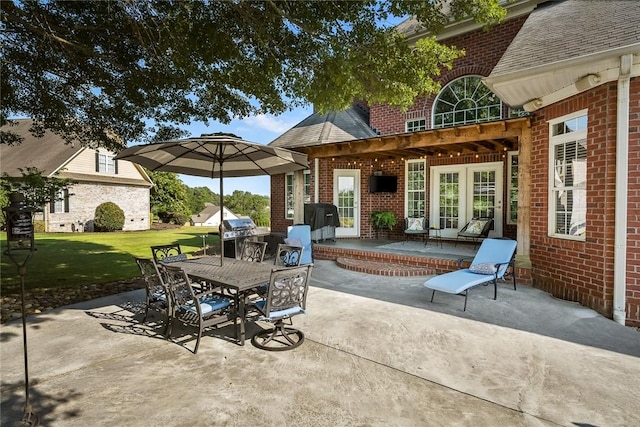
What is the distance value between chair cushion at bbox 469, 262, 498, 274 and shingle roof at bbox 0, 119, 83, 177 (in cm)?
2257

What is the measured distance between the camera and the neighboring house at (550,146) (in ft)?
15.0

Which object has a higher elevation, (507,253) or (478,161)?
(478,161)

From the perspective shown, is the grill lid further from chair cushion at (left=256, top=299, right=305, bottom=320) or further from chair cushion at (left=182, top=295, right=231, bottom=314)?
chair cushion at (left=256, top=299, right=305, bottom=320)

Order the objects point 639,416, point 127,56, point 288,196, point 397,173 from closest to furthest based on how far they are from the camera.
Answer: point 639,416 < point 127,56 < point 397,173 < point 288,196

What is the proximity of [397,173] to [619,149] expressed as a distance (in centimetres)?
680

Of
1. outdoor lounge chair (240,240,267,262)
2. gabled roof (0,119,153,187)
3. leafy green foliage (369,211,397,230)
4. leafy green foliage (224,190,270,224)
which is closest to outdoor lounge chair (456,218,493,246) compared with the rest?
leafy green foliage (369,211,397,230)

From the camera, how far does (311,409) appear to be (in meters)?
2.61

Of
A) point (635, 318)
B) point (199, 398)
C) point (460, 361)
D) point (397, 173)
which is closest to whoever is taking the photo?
point (199, 398)

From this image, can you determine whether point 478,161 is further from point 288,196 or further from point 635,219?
point 288,196

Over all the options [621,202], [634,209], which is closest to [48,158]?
[621,202]

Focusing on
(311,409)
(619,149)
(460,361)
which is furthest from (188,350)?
(619,149)

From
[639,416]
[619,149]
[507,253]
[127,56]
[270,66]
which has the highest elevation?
[127,56]

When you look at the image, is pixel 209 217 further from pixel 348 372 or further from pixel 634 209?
pixel 634 209

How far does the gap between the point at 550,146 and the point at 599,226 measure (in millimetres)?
1787
